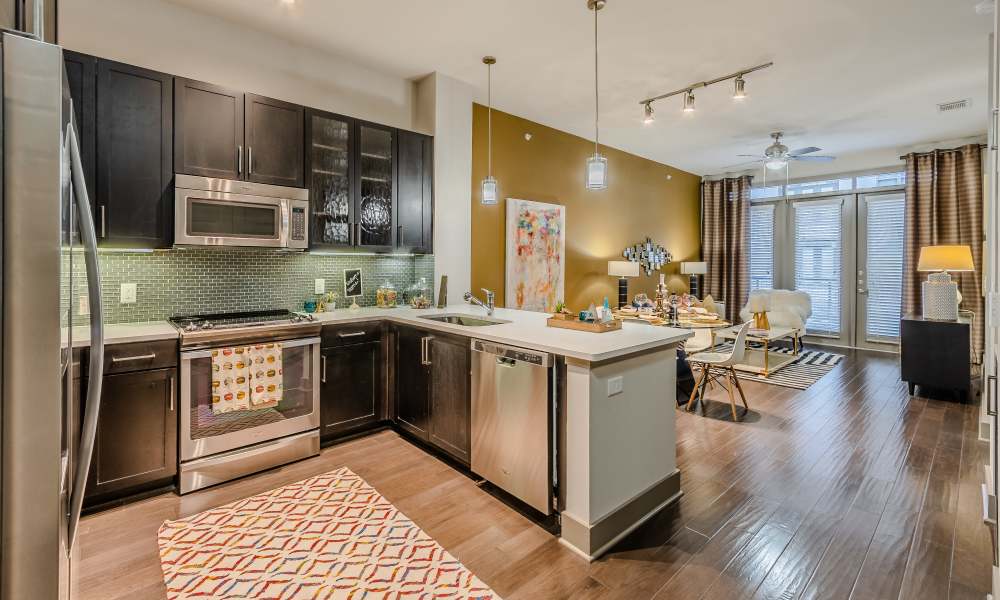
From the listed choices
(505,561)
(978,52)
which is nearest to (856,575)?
(505,561)

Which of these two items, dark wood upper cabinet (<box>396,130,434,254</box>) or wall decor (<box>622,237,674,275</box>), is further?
wall decor (<box>622,237,674,275</box>)

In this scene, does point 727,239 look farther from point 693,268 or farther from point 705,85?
point 705,85

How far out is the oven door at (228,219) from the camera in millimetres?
2785

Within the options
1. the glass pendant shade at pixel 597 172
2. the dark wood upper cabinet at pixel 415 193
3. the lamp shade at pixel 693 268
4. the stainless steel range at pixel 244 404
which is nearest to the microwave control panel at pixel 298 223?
the stainless steel range at pixel 244 404

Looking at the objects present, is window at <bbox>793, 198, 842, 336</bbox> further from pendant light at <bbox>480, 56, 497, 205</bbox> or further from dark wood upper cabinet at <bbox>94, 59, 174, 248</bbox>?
dark wood upper cabinet at <bbox>94, 59, 174, 248</bbox>

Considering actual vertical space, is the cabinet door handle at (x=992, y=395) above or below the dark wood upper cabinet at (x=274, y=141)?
below

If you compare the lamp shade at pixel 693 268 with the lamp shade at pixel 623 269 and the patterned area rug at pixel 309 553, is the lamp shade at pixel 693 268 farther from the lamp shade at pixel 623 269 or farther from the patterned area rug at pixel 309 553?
the patterned area rug at pixel 309 553

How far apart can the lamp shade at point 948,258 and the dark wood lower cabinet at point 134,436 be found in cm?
645

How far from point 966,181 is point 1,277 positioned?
336 inches

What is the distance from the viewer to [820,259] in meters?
7.38

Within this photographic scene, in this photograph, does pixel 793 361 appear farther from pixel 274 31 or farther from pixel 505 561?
pixel 274 31

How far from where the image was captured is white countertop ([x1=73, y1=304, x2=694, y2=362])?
2168 millimetres

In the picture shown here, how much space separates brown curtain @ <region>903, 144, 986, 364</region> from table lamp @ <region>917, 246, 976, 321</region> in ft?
5.83

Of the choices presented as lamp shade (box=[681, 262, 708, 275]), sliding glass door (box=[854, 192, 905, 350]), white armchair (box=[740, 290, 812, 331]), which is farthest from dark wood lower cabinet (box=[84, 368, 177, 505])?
sliding glass door (box=[854, 192, 905, 350])
